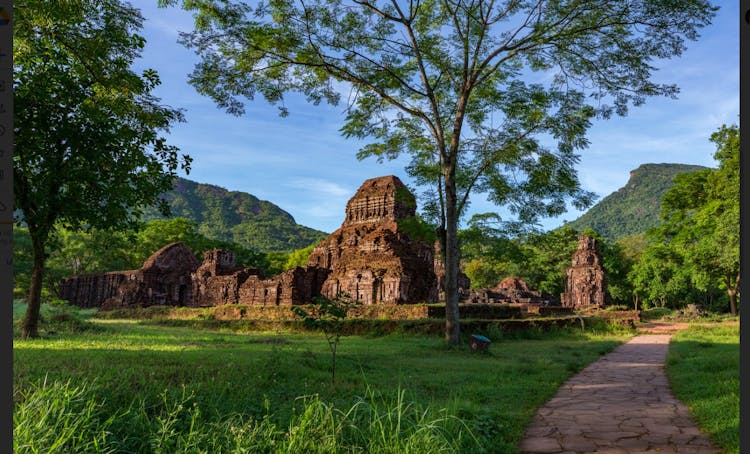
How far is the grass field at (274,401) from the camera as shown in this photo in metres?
3.79

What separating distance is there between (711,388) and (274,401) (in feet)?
18.3

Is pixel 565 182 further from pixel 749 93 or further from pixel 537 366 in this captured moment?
pixel 749 93

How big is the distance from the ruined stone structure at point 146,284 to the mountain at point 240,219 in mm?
10888

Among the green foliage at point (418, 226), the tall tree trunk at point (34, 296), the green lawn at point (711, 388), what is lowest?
the green lawn at point (711, 388)

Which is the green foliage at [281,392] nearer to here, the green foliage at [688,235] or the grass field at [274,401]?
the grass field at [274,401]

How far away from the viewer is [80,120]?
28.2 ft

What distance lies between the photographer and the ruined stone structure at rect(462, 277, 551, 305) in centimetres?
3727

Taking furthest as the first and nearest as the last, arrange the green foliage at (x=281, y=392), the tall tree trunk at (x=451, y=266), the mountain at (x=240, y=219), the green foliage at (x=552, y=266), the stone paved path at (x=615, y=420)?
1. the mountain at (x=240, y=219)
2. the green foliage at (x=552, y=266)
3. the tall tree trunk at (x=451, y=266)
4. the stone paved path at (x=615, y=420)
5. the green foliage at (x=281, y=392)

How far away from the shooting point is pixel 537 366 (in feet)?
30.6

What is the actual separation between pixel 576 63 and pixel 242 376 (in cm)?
1239

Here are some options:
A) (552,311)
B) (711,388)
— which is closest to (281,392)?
(711,388)

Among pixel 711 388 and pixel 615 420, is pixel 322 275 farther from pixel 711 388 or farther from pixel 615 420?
pixel 615 420

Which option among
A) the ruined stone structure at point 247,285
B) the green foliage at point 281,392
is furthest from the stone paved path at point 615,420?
the ruined stone structure at point 247,285

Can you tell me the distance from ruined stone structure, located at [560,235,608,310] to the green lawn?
27.9 metres
